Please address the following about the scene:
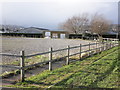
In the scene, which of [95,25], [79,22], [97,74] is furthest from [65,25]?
[97,74]

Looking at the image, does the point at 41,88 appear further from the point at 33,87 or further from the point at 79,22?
the point at 79,22

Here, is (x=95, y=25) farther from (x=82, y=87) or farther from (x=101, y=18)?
(x=82, y=87)

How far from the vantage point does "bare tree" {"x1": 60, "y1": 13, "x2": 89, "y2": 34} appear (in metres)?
56.8

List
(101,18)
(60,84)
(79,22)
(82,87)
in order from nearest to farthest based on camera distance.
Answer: (82,87)
(60,84)
(101,18)
(79,22)

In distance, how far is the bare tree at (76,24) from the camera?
5681 centimetres

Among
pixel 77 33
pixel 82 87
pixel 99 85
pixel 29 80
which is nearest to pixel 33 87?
pixel 29 80

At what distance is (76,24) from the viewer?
5766 cm

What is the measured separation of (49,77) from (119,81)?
2.44 metres

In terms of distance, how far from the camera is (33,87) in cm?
414

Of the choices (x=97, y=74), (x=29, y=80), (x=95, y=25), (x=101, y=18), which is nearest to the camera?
(x=29, y=80)

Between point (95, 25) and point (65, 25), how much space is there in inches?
564

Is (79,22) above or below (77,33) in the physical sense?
above

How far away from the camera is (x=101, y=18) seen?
54.1 m

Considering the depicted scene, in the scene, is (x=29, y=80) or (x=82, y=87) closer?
(x=82, y=87)
